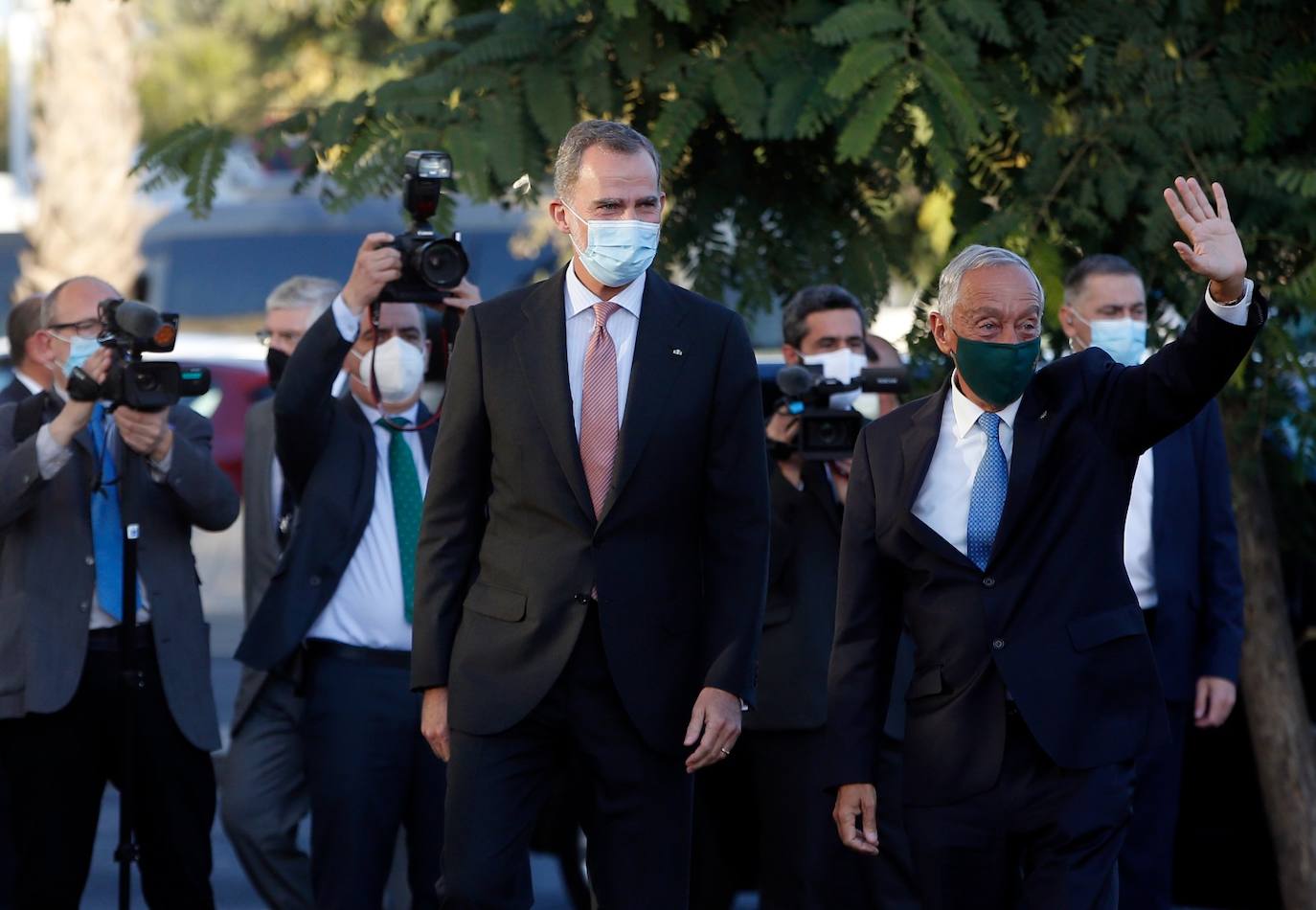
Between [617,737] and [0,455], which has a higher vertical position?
[0,455]

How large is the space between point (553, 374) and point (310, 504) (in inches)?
63.6

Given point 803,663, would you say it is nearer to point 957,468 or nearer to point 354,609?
point 354,609

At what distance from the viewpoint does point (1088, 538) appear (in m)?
4.41

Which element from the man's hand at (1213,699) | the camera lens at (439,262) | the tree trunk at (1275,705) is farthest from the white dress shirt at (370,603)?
the tree trunk at (1275,705)

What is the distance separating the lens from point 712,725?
14.4ft

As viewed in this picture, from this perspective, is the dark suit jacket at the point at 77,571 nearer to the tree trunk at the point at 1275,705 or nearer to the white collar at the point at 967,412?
the white collar at the point at 967,412

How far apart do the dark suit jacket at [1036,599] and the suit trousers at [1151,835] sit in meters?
1.63

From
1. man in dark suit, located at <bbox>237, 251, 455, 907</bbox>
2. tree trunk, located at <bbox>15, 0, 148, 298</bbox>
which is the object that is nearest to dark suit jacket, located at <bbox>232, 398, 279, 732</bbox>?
man in dark suit, located at <bbox>237, 251, 455, 907</bbox>

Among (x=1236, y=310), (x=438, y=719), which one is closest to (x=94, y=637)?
A: (x=438, y=719)

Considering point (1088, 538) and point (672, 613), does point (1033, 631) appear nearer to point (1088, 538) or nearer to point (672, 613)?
point (1088, 538)

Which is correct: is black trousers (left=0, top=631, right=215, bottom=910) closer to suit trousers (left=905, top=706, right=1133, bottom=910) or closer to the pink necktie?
the pink necktie

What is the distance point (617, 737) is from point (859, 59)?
2.73 metres

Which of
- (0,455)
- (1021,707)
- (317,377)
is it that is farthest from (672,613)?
(0,455)

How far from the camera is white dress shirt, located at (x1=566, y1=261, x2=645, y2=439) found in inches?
179
